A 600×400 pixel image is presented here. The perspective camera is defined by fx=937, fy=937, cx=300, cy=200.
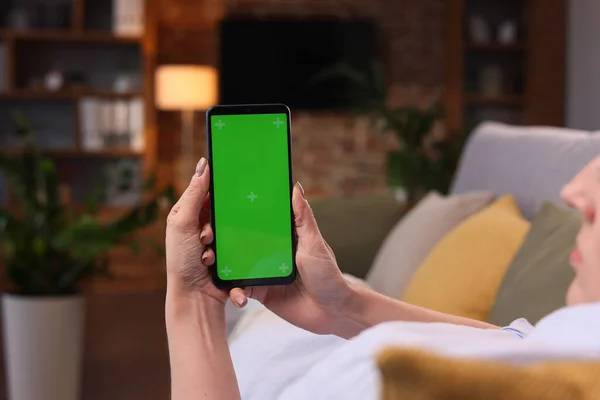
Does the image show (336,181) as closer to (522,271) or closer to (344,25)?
(344,25)

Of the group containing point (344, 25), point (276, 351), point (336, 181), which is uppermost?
point (344, 25)

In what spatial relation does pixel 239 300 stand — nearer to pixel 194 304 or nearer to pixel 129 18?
pixel 194 304

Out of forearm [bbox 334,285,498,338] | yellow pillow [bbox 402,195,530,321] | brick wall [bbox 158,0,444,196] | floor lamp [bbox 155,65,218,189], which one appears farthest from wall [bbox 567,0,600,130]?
forearm [bbox 334,285,498,338]

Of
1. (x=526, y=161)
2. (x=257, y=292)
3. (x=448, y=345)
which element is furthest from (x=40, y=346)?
(x=448, y=345)

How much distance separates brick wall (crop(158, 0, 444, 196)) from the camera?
593 cm

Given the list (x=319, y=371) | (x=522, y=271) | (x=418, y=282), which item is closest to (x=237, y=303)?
(x=319, y=371)

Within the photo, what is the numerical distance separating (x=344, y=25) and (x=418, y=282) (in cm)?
423

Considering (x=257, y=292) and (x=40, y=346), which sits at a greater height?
(x=257, y=292)

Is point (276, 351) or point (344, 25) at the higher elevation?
point (344, 25)

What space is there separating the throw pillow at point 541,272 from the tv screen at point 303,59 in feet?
14.4

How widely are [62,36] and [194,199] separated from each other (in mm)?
4784

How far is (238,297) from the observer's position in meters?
0.94

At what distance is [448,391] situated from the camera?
0.41 meters

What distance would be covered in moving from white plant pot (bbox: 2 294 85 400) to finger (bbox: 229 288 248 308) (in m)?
2.15
